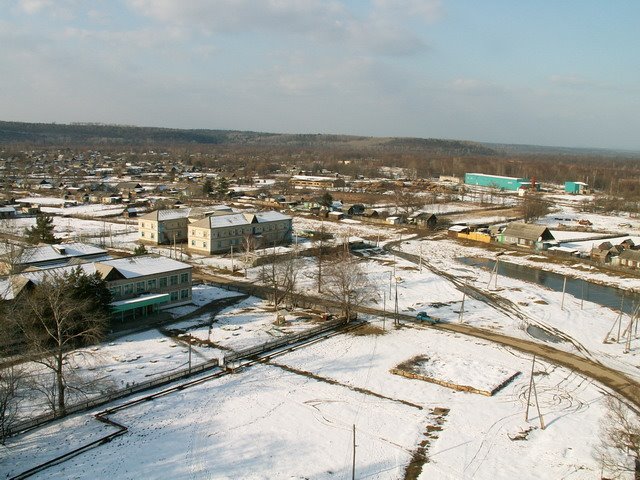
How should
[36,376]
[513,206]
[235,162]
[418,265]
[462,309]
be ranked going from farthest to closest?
[235,162] < [513,206] < [418,265] < [462,309] < [36,376]

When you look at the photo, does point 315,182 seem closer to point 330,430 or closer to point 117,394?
point 117,394

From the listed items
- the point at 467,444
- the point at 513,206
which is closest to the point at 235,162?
the point at 513,206

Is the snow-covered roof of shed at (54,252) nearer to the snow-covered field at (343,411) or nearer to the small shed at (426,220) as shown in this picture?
the snow-covered field at (343,411)

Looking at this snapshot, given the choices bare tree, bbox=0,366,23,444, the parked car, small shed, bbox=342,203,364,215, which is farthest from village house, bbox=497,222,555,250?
bare tree, bbox=0,366,23,444

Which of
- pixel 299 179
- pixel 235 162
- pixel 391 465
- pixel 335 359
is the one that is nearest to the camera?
pixel 391 465

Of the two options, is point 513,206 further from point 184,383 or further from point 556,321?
point 184,383

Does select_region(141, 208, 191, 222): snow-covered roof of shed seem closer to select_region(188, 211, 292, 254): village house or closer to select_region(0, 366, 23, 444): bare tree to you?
select_region(188, 211, 292, 254): village house

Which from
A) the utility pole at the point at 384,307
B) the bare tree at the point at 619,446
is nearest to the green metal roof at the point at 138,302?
the utility pole at the point at 384,307
